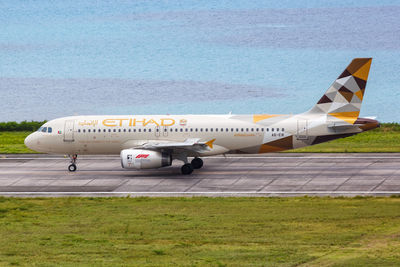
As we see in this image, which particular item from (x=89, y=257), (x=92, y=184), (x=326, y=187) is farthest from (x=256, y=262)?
(x=92, y=184)

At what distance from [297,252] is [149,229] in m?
6.04

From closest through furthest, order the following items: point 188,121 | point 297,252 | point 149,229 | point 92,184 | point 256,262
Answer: point 256,262 → point 297,252 → point 149,229 → point 92,184 → point 188,121

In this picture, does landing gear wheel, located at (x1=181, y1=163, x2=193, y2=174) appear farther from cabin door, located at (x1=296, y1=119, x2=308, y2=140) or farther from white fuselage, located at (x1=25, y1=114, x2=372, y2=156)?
cabin door, located at (x1=296, y1=119, x2=308, y2=140)

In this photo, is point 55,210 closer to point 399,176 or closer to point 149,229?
point 149,229

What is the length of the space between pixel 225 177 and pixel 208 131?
12.6 ft

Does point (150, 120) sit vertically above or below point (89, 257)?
above

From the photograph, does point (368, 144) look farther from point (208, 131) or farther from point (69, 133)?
point (69, 133)

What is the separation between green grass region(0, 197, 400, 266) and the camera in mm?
16641

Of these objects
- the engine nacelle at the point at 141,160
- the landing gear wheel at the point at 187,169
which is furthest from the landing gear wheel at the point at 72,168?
the landing gear wheel at the point at 187,169

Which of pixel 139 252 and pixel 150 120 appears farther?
pixel 150 120

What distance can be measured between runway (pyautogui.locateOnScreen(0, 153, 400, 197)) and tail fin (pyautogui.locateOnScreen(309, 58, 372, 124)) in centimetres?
369

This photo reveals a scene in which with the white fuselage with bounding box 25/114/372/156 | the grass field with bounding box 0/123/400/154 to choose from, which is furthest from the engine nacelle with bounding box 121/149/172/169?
the grass field with bounding box 0/123/400/154

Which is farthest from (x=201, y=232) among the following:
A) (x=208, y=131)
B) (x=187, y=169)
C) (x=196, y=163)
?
(x=196, y=163)

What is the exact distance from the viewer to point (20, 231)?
21031 millimetres
